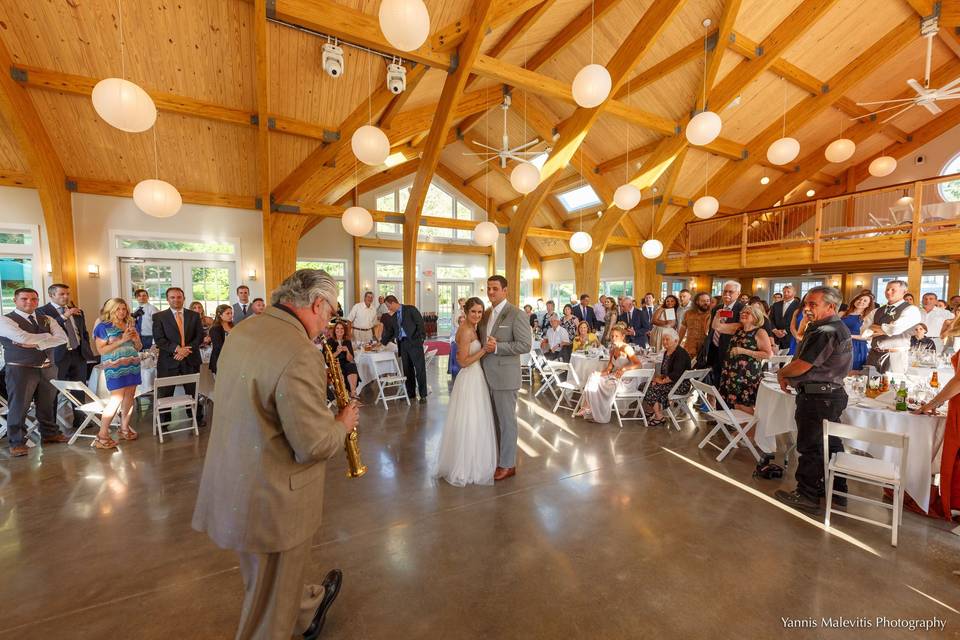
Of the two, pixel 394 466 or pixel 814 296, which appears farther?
pixel 394 466

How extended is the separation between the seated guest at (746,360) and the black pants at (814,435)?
97cm

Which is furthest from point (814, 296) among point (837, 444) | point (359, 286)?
point (359, 286)

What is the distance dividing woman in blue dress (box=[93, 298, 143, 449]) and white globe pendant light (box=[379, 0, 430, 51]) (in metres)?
3.76

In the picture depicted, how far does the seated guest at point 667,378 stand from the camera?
15.9 ft

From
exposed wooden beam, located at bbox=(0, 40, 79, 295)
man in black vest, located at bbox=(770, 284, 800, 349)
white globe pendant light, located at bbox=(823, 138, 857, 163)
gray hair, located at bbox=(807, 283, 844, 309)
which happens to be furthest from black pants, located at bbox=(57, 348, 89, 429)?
white globe pendant light, located at bbox=(823, 138, 857, 163)

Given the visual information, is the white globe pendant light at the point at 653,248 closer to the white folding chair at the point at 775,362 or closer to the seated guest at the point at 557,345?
the seated guest at the point at 557,345

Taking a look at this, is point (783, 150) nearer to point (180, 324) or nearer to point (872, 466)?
point (872, 466)

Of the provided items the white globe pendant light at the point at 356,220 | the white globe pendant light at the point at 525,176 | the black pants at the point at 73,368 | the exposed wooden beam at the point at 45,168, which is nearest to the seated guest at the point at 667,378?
the white globe pendant light at the point at 525,176

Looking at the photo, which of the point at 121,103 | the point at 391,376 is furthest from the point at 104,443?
the point at 121,103

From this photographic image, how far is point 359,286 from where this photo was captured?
13500mm

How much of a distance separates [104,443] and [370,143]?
438 centimetres

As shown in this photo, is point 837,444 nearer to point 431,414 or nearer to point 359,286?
point 431,414

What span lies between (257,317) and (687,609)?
2.46 m

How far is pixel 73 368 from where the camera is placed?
4938mm
